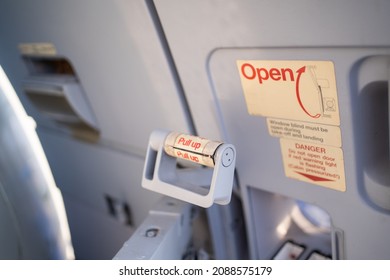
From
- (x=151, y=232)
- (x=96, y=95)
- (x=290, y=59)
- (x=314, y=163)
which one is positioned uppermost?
(x=290, y=59)

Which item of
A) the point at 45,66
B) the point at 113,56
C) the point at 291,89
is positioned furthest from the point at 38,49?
the point at 291,89

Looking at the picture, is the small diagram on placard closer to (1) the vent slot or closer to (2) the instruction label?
(2) the instruction label

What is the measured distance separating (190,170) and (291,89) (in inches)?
16.9

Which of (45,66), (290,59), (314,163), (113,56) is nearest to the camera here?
(290,59)

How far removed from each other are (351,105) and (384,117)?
92 millimetres

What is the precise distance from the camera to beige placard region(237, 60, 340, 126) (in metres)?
0.89

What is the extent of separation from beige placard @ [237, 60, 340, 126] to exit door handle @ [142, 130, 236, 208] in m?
0.17

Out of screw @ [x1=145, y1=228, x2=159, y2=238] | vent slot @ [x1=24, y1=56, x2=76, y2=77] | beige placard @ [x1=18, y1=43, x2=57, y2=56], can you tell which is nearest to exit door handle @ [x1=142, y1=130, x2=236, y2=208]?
screw @ [x1=145, y1=228, x2=159, y2=238]

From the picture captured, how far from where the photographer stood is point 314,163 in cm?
103

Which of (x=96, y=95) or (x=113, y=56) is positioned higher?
(x=113, y=56)

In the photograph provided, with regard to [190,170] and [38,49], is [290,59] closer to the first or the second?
[190,170]

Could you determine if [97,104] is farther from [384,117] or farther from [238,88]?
[384,117]

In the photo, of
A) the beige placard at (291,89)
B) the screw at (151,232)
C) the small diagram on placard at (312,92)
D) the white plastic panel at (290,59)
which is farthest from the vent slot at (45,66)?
the small diagram on placard at (312,92)

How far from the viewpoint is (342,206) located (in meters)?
1.02
